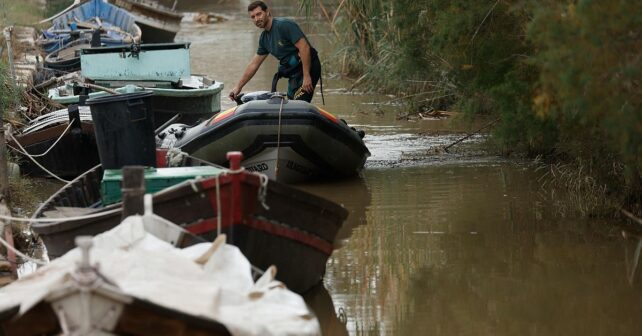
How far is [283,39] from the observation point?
43.0 feet

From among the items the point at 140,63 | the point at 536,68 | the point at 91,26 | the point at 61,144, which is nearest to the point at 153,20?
the point at 91,26

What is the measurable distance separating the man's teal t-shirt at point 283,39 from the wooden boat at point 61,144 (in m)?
2.29

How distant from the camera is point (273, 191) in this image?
299 inches

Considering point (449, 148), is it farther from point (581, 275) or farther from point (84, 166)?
point (581, 275)

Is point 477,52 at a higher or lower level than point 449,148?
higher

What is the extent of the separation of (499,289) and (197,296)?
3.73 m

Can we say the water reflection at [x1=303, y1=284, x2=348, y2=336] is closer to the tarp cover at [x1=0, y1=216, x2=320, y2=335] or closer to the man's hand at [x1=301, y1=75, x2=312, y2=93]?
the tarp cover at [x1=0, y1=216, x2=320, y2=335]

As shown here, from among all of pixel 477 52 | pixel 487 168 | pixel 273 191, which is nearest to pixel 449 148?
pixel 487 168

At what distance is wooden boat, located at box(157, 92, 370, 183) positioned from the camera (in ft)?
39.9

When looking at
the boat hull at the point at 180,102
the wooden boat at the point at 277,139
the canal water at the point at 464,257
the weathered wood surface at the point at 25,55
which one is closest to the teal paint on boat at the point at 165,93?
the boat hull at the point at 180,102

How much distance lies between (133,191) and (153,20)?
2522 centimetres

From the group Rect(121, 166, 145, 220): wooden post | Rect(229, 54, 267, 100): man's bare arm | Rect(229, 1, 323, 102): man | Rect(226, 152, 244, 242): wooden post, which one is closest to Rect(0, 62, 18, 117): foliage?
Rect(229, 54, 267, 100): man's bare arm

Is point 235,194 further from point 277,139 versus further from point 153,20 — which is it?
point 153,20

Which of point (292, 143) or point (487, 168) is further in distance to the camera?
point (487, 168)
